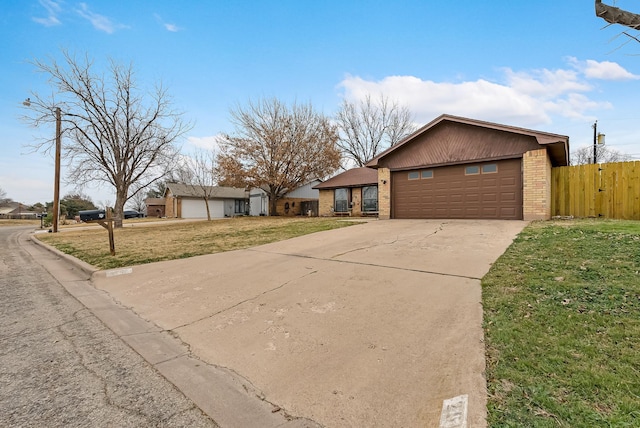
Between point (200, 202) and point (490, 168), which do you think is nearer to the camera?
point (490, 168)

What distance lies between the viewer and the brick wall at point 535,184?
10141 mm

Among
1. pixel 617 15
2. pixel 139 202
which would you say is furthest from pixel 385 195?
pixel 139 202

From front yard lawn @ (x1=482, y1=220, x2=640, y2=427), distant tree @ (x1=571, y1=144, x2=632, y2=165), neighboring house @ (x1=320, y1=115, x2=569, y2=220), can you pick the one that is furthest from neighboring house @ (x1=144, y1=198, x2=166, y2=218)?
distant tree @ (x1=571, y1=144, x2=632, y2=165)

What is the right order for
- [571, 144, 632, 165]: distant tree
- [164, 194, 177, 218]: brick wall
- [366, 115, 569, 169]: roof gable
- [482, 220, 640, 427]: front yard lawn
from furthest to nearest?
[571, 144, 632, 165]: distant tree → [164, 194, 177, 218]: brick wall → [366, 115, 569, 169]: roof gable → [482, 220, 640, 427]: front yard lawn

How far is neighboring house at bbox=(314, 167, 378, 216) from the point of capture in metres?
19.8

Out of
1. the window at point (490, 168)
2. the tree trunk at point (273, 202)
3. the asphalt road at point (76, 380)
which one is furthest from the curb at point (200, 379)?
the tree trunk at point (273, 202)

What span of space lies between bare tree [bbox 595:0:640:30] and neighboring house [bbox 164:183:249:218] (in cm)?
3254

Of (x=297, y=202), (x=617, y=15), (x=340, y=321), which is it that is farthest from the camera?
(x=297, y=202)

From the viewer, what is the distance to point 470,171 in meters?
11.7

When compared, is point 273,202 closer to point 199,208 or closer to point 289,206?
point 289,206

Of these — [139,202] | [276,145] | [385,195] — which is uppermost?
[276,145]

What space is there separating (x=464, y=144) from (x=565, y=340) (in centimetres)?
1089

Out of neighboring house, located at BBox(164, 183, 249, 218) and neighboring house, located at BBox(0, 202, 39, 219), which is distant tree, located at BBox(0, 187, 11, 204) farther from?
neighboring house, located at BBox(164, 183, 249, 218)

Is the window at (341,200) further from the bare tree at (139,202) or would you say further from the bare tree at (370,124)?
the bare tree at (139,202)
